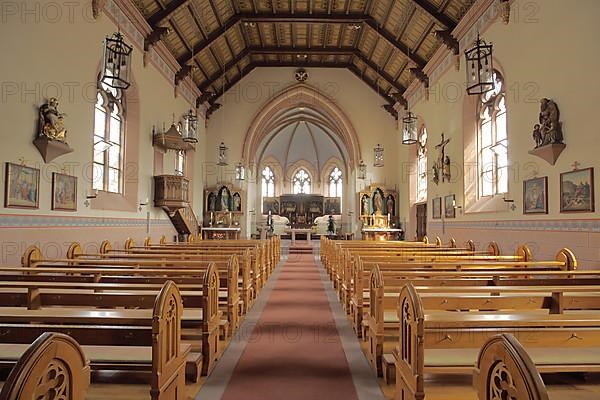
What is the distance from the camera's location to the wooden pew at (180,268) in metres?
5.33

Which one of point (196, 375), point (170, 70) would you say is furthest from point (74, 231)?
point (170, 70)

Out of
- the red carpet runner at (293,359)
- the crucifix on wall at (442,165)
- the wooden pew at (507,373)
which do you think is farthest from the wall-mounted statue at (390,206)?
the wooden pew at (507,373)

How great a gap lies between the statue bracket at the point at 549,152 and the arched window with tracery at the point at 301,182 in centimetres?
2578

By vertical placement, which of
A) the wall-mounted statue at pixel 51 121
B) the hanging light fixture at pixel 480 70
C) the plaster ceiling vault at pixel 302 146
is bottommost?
the wall-mounted statue at pixel 51 121

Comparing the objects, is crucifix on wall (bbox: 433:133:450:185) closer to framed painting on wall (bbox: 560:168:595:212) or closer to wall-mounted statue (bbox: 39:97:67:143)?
framed painting on wall (bbox: 560:168:595:212)

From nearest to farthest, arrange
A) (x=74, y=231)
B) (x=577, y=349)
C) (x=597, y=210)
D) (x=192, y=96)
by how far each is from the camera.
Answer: (x=577, y=349) → (x=597, y=210) → (x=74, y=231) → (x=192, y=96)

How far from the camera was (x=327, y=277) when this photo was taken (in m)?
11.2

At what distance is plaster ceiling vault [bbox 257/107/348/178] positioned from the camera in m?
31.7

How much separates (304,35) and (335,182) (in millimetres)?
17140

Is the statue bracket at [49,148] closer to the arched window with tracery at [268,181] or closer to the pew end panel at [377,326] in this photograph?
the pew end panel at [377,326]

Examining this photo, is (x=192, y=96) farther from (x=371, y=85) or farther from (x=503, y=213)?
(x=503, y=213)

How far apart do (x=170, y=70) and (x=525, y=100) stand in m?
11.2

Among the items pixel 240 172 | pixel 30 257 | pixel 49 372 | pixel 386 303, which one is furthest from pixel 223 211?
pixel 49 372

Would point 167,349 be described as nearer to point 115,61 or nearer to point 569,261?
point 569,261
